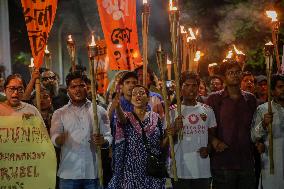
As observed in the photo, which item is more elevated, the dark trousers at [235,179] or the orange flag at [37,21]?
the orange flag at [37,21]

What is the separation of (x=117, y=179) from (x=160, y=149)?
634 mm

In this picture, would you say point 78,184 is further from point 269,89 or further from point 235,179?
point 269,89

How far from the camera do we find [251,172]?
583 centimetres

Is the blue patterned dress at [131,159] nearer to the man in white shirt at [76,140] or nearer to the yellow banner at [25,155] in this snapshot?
the man in white shirt at [76,140]

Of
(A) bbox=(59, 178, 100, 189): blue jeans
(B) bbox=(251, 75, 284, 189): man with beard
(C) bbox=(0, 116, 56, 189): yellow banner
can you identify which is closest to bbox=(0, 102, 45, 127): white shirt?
(C) bbox=(0, 116, 56, 189): yellow banner

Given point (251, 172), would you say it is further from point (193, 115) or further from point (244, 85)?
point (244, 85)

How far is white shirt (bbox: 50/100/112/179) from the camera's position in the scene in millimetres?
5305

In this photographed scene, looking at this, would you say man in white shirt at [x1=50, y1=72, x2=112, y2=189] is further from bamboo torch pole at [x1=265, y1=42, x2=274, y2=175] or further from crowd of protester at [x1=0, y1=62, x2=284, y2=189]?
bamboo torch pole at [x1=265, y1=42, x2=274, y2=175]

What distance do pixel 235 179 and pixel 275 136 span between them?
0.74 meters

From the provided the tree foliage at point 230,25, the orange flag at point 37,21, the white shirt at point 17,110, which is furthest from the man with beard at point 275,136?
the tree foliage at point 230,25

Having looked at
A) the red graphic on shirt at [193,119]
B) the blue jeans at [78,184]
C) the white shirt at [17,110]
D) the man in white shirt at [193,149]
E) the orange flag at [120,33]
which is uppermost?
the orange flag at [120,33]

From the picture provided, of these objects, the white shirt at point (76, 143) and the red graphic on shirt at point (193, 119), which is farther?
the red graphic on shirt at point (193, 119)

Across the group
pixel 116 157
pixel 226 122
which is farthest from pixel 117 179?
pixel 226 122

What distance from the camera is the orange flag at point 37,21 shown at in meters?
6.65
